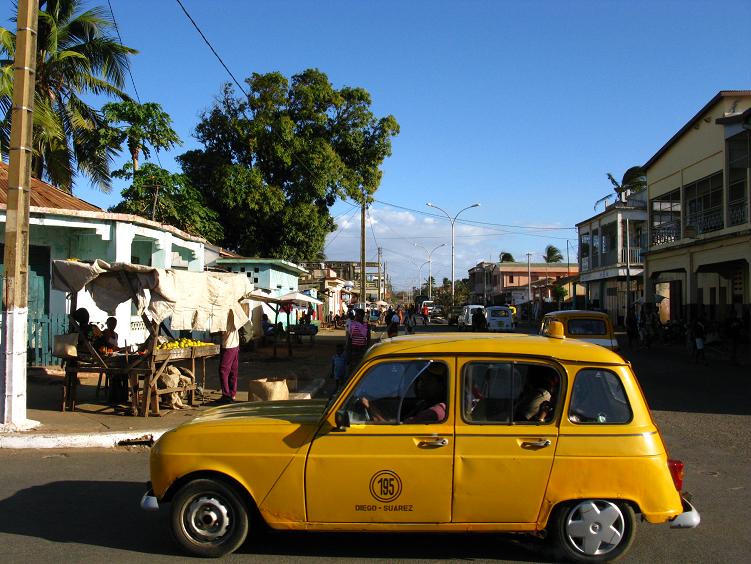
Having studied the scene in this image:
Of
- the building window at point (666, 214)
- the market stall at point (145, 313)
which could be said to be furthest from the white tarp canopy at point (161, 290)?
the building window at point (666, 214)

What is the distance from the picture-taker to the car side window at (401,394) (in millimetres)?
4633

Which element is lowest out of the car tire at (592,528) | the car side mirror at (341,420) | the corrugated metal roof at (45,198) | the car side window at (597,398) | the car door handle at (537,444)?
the car tire at (592,528)

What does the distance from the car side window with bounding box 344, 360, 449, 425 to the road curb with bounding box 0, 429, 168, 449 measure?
4.99m

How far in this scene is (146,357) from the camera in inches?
392

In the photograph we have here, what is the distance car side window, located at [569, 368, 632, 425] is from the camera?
15.1 feet

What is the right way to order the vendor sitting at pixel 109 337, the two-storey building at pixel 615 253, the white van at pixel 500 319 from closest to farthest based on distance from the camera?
the vendor sitting at pixel 109 337
the white van at pixel 500 319
the two-storey building at pixel 615 253

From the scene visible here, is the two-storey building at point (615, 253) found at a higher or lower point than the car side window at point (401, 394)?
higher

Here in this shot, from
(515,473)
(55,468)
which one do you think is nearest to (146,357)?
(55,468)

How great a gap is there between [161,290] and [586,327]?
9.79 meters

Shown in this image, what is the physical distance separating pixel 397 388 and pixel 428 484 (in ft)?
2.19

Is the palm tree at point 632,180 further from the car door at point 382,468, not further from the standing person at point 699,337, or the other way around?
the car door at point 382,468

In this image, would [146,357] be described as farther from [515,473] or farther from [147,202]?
[147,202]

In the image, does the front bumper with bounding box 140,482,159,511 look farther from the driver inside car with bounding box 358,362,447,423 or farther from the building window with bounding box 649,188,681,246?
the building window with bounding box 649,188,681,246

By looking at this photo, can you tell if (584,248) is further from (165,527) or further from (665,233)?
(165,527)
